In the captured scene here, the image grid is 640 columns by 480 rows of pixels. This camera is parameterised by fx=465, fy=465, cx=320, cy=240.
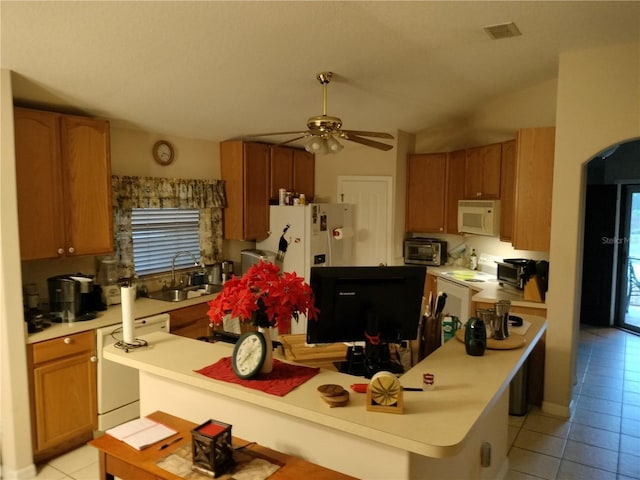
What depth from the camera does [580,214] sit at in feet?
11.7

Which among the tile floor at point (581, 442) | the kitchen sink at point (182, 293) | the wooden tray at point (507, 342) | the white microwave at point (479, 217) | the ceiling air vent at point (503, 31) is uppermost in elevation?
the ceiling air vent at point (503, 31)

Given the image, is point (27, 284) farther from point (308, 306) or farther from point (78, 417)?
point (308, 306)

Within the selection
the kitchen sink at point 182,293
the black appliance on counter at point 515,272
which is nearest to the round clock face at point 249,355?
the kitchen sink at point 182,293

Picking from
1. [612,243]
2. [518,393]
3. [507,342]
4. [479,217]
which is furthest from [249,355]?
[612,243]

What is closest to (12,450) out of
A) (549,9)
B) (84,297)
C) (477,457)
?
(84,297)

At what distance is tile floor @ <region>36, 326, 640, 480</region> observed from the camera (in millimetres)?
3010

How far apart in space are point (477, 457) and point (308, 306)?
4.19 ft

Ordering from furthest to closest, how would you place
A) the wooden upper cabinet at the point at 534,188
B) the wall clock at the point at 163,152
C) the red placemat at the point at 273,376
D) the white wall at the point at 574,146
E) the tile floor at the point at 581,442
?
the wall clock at the point at 163,152 → the wooden upper cabinet at the point at 534,188 → the white wall at the point at 574,146 → the tile floor at the point at 581,442 → the red placemat at the point at 273,376

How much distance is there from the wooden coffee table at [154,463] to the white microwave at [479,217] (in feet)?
11.5

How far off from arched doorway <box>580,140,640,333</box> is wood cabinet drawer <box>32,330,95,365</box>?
20.0ft

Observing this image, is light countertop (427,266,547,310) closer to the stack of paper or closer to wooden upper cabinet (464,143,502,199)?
wooden upper cabinet (464,143,502,199)

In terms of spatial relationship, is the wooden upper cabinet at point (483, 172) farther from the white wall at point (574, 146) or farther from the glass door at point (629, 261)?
the glass door at point (629, 261)

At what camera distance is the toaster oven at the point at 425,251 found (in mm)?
5562

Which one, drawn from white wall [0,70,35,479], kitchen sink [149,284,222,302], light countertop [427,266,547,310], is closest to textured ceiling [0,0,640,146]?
white wall [0,70,35,479]
